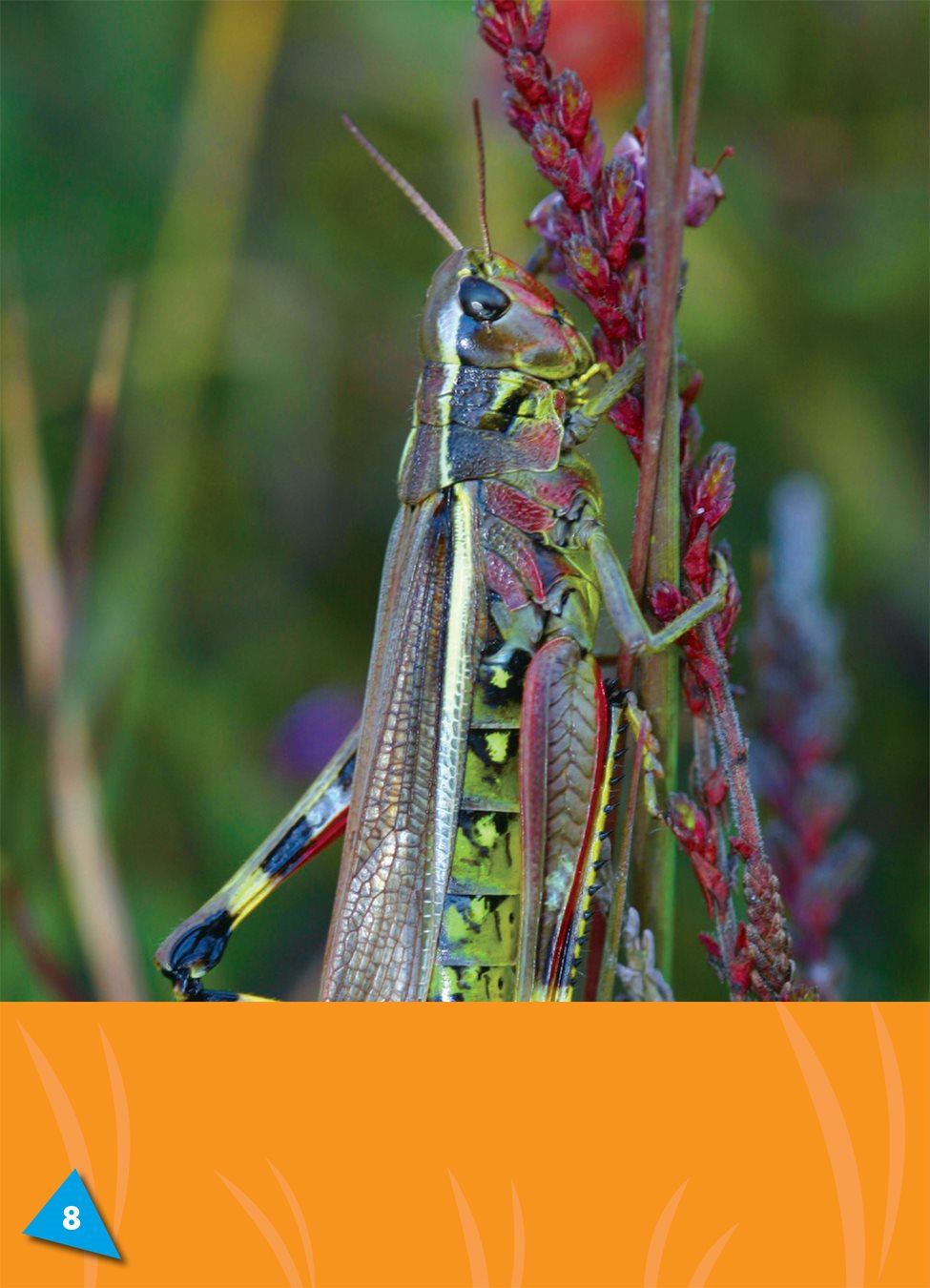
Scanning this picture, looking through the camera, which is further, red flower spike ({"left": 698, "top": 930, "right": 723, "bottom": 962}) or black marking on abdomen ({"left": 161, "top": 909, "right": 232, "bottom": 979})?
black marking on abdomen ({"left": 161, "top": 909, "right": 232, "bottom": 979})

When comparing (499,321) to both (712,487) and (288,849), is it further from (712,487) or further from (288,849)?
(288,849)

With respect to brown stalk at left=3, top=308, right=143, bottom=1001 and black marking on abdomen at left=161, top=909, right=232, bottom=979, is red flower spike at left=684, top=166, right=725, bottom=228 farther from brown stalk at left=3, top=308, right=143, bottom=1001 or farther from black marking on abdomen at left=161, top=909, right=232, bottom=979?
brown stalk at left=3, top=308, right=143, bottom=1001

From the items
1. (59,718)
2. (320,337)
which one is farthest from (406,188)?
(320,337)

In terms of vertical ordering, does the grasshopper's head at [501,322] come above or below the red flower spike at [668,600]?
above

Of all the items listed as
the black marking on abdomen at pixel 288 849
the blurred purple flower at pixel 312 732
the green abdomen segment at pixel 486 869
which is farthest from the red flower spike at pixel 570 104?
the blurred purple flower at pixel 312 732

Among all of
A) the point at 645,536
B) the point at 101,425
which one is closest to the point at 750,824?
the point at 645,536

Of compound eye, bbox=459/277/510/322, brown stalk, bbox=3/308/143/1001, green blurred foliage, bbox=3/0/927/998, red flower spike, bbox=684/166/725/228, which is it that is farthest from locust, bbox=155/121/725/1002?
green blurred foliage, bbox=3/0/927/998

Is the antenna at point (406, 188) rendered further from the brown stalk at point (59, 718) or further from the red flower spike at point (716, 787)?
the brown stalk at point (59, 718)
